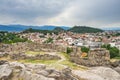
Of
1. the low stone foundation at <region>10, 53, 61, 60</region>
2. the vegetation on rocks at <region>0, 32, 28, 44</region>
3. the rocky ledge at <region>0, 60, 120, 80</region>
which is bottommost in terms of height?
the vegetation on rocks at <region>0, 32, 28, 44</region>

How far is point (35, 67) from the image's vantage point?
22344mm

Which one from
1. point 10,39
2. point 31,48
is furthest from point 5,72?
point 10,39

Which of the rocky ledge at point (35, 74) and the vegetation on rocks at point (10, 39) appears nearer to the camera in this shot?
the rocky ledge at point (35, 74)

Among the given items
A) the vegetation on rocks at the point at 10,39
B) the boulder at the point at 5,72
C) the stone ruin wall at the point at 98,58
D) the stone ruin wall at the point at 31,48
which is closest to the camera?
the boulder at the point at 5,72

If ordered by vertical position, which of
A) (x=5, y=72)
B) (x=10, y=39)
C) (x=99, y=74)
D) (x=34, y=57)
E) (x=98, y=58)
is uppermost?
(x=5, y=72)

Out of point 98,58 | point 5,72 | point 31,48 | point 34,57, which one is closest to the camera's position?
point 5,72

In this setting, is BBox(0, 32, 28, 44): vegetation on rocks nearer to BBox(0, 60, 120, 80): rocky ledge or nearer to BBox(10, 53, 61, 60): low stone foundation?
BBox(10, 53, 61, 60): low stone foundation

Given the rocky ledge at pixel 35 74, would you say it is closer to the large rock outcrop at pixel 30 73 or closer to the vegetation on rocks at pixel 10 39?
the large rock outcrop at pixel 30 73

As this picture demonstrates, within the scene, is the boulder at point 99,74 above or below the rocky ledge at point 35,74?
below

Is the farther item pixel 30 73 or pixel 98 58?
pixel 98 58

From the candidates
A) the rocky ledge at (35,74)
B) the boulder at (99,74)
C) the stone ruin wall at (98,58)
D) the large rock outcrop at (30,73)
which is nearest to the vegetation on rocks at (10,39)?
the stone ruin wall at (98,58)

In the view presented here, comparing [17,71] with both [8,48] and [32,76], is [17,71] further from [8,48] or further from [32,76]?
[8,48]

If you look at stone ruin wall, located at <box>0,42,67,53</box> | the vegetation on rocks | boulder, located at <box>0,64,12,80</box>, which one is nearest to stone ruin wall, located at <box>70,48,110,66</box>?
stone ruin wall, located at <box>0,42,67,53</box>

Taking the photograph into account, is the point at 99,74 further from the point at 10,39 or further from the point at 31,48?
the point at 10,39
